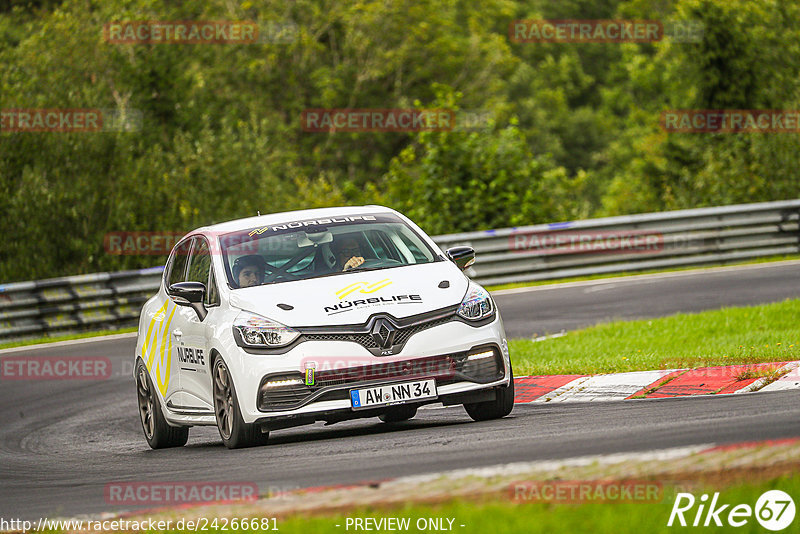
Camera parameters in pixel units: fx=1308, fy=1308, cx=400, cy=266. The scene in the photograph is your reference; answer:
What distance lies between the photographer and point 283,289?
359 inches

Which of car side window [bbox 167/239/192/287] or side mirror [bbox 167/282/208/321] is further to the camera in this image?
car side window [bbox 167/239/192/287]

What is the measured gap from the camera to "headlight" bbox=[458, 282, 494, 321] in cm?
898

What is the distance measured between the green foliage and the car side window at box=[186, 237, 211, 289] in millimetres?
13404

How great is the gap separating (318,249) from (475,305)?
1.38m

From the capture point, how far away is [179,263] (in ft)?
35.9

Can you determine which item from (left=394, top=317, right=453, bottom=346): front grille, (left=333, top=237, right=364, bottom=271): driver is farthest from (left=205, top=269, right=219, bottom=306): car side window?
(left=394, top=317, right=453, bottom=346): front grille

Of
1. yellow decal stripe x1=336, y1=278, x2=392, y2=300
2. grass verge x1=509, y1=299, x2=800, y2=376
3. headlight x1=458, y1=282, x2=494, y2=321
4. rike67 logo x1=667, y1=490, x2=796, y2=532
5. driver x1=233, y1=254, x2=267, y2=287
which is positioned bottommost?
grass verge x1=509, y1=299, x2=800, y2=376

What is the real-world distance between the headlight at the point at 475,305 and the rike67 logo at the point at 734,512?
162 inches

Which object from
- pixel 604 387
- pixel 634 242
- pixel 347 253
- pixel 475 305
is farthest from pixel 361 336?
pixel 634 242

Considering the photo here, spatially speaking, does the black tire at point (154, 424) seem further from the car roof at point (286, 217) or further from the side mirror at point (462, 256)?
the side mirror at point (462, 256)

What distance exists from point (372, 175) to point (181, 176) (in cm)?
2635

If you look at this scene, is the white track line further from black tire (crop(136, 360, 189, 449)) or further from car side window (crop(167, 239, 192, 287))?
car side window (crop(167, 239, 192, 287))

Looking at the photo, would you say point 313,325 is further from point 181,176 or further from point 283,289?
point 181,176

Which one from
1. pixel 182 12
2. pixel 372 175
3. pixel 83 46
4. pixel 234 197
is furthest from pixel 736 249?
pixel 372 175
